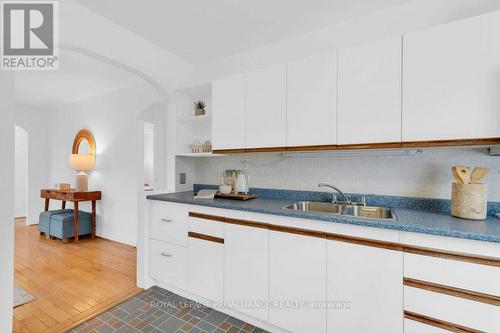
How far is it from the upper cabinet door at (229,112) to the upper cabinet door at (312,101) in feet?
1.50

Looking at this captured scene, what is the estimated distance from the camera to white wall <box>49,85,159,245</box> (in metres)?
3.54

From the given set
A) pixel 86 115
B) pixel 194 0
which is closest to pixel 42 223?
pixel 86 115

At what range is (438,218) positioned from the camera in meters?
1.43

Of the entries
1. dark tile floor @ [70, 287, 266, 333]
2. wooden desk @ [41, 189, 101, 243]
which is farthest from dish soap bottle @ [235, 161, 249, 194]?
wooden desk @ [41, 189, 101, 243]

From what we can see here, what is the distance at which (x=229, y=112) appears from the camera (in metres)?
2.22

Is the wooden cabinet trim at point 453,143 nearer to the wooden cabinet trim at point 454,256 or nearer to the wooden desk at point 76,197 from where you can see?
the wooden cabinet trim at point 454,256

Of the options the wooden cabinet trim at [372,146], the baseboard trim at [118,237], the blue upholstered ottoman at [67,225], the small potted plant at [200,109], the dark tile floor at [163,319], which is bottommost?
the dark tile floor at [163,319]

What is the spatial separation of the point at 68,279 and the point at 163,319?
1.44 meters

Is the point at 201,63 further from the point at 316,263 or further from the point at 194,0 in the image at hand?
the point at 316,263

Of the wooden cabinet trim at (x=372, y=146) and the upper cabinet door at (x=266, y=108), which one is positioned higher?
the upper cabinet door at (x=266, y=108)

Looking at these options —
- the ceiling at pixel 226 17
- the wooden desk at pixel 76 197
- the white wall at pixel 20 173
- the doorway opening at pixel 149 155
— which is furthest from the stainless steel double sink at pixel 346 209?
the white wall at pixel 20 173

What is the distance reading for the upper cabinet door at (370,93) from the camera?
155 centimetres

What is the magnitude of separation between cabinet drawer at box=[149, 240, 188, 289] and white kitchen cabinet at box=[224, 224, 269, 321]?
0.49m

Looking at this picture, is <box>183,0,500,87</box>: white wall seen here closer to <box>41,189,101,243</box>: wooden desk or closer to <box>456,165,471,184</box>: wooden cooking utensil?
<box>456,165,471,184</box>: wooden cooking utensil
